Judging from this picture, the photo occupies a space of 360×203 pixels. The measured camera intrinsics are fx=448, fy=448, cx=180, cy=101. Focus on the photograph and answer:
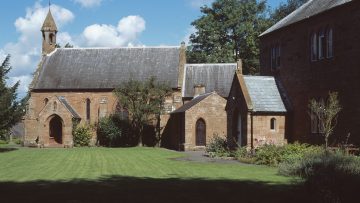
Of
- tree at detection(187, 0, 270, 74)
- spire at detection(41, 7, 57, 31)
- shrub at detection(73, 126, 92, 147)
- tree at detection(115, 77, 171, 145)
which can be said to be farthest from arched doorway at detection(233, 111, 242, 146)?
spire at detection(41, 7, 57, 31)

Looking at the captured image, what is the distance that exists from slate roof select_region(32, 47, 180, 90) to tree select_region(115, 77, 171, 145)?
3.90 m

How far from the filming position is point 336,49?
27.4 meters

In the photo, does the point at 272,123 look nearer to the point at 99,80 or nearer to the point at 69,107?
the point at 99,80

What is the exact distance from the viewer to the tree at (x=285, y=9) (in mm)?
67938

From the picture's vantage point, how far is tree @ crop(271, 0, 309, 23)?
67938mm

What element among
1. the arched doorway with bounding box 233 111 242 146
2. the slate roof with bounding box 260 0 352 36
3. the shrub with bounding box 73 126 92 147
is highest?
the slate roof with bounding box 260 0 352 36

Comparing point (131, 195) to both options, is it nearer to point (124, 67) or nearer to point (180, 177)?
point (180, 177)

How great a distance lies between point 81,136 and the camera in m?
49.6

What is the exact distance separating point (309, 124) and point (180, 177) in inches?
592

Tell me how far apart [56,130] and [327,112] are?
3358 cm

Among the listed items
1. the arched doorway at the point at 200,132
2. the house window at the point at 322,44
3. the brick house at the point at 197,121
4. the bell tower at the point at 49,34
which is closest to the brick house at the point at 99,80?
the brick house at the point at 197,121

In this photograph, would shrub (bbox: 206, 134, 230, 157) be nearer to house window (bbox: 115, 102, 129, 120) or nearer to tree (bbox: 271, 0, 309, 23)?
house window (bbox: 115, 102, 129, 120)

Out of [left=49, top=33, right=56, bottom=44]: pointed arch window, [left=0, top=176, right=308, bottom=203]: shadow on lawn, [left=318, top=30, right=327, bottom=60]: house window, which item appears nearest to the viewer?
[left=0, top=176, right=308, bottom=203]: shadow on lawn

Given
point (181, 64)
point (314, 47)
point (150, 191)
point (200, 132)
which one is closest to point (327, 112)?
point (314, 47)
